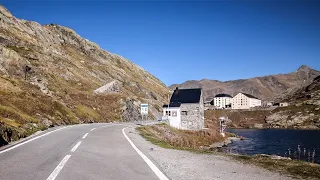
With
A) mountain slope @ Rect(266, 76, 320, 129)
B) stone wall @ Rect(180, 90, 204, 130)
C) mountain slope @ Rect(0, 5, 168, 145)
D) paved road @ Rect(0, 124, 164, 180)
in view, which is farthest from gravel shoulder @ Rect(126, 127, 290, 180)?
mountain slope @ Rect(266, 76, 320, 129)

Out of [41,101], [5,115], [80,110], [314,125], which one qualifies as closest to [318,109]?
[314,125]

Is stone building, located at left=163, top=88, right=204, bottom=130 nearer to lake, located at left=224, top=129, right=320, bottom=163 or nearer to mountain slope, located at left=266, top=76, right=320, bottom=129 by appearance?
lake, located at left=224, top=129, right=320, bottom=163

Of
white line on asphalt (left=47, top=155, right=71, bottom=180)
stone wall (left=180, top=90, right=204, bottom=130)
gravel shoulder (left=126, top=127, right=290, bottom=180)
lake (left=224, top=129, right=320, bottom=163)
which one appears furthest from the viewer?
stone wall (left=180, top=90, right=204, bottom=130)

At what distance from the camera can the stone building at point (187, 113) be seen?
7425cm

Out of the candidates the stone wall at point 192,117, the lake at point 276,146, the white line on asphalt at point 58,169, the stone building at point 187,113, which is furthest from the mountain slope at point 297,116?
the white line on asphalt at point 58,169

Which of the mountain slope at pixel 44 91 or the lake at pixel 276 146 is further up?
the mountain slope at pixel 44 91

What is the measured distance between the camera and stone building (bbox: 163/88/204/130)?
74.2 m

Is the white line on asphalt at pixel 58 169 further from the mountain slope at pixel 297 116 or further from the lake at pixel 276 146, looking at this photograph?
the mountain slope at pixel 297 116

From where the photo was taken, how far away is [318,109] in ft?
607

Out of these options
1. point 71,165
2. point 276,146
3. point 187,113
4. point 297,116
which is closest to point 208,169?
point 71,165

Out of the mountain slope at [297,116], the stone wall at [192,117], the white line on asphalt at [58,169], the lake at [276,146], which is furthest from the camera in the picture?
the mountain slope at [297,116]

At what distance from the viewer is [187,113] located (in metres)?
75.6

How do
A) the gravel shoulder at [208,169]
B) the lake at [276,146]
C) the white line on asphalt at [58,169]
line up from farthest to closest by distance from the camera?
1. the lake at [276,146]
2. the gravel shoulder at [208,169]
3. the white line on asphalt at [58,169]

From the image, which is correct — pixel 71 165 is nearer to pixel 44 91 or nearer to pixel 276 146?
pixel 44 91
